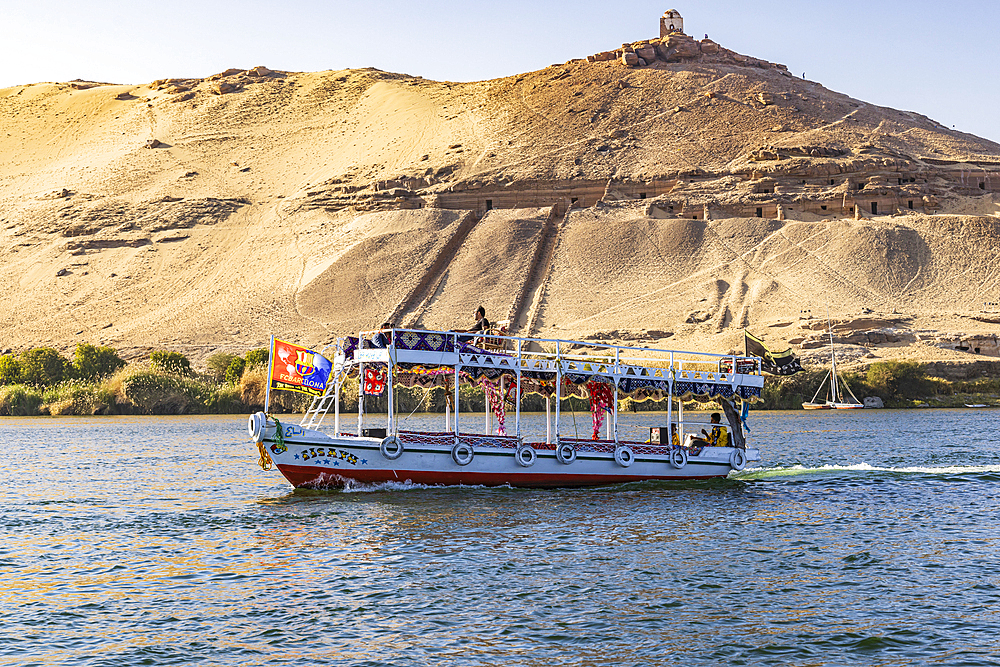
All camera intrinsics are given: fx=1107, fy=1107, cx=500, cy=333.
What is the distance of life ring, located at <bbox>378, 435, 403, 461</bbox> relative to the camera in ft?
80.6

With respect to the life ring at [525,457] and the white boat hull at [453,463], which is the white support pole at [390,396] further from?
the life ring at [525,457]

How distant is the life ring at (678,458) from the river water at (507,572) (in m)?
0.73

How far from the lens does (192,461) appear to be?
115ft

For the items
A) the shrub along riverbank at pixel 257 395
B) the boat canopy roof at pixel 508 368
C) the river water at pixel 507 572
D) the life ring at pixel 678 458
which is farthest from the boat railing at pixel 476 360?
the shrub along riverbank at pixel 257 395

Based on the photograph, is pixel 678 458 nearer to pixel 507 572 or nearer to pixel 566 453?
pixel 566 453

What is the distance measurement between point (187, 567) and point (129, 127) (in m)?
134

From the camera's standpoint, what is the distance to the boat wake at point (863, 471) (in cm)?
2942

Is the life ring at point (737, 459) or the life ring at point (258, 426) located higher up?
the life ring at point (258, 426)

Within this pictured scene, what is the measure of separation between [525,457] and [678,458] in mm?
4151

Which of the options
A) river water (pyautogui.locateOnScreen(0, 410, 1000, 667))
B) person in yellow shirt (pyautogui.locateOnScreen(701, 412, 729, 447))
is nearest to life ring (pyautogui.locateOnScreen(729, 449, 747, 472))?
person in yellow shirt (pyautogui.locateOnScreen(701, 412, 729, 447))

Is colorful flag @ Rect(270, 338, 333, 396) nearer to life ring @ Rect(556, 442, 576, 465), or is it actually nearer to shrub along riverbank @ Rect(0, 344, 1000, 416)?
life ring @ Rect(556, 442, 576, 465)

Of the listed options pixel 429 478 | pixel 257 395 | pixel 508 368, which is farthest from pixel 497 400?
pixel 257 395

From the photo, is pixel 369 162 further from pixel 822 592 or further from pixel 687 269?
pixel 822 592

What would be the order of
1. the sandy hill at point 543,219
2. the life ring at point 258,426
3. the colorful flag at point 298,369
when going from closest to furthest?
1. the life ring at point 258,426
2. the colorful flag at point 298,369
3. the sandy hill at point 543,219
